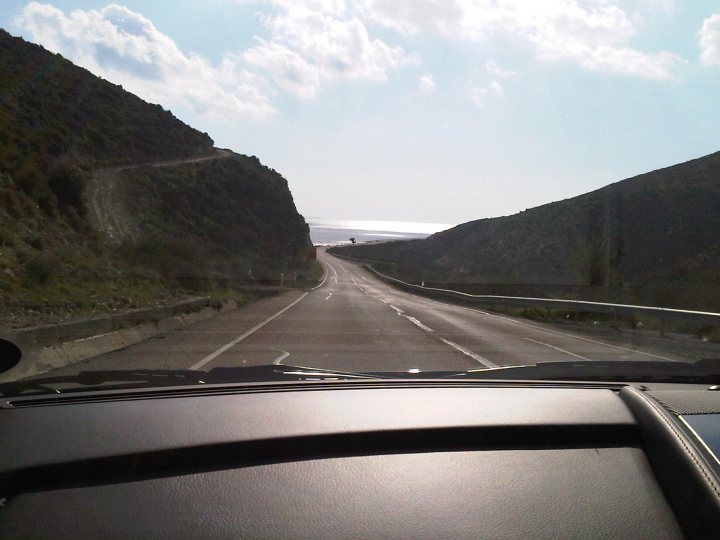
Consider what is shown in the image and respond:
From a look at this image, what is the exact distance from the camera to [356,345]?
14.1 metres

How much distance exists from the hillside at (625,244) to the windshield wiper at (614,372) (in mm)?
21297

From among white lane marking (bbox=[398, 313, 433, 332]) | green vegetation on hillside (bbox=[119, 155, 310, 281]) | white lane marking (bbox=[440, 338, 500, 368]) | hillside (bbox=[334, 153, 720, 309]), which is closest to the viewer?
white lane marking (bbox=[440, 338, 500, 368])

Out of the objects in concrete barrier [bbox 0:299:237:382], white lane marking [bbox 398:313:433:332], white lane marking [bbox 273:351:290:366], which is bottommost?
white lane marking [bbox 398:313:433:332]

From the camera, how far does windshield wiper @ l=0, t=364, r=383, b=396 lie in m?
4.06

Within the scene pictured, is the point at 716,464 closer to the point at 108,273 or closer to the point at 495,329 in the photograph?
the point at 495,329

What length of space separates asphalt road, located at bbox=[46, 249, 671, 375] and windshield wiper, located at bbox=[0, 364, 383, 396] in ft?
20.1

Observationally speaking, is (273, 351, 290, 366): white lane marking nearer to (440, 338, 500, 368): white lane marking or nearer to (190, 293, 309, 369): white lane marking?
(190, 293, 309, 369): white lane marking

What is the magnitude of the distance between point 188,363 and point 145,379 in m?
7.26

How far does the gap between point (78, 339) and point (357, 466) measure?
33.3ft

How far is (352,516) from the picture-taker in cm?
262

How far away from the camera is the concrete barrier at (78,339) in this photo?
9.73 metres

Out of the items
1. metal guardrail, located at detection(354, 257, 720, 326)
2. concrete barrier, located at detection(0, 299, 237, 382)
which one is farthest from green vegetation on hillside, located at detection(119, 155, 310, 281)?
concrete barrier, located at detection(0, 299, 237, 382)

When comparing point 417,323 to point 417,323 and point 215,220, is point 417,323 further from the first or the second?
point 215,220

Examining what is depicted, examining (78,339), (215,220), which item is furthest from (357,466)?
(215,220)
